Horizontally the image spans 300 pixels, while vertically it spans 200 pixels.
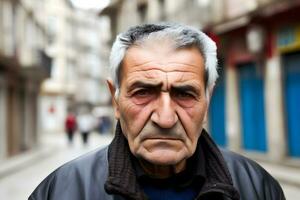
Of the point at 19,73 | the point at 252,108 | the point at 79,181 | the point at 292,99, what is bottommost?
the point at 252,108

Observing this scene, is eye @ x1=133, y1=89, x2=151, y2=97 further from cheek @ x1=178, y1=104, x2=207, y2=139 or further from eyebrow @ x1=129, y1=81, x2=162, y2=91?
cheek @ x1=178, y1=104, x2=207, y2=139

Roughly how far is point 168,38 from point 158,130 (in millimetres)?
318

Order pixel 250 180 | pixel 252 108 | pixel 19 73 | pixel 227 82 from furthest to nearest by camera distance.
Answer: pixel 19 73 < pixel 227 82 < pixel 252 108 < pixel 250 180

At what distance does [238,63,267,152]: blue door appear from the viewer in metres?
15.9

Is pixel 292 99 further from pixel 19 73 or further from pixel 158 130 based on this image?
pixel 158 130

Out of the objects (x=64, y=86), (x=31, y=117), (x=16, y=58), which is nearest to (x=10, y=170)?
(x=16, y=58)

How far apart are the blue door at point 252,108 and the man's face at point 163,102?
46.1 feet

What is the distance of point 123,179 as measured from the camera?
185 centimetres

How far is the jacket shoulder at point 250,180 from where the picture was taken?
206 cm

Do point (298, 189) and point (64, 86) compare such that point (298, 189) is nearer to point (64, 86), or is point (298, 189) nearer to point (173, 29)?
point (173, 29)

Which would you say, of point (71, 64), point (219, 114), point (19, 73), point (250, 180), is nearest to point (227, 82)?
point (219, 114)

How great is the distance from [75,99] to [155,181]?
59.3 meters

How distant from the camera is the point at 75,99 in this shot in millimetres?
60750

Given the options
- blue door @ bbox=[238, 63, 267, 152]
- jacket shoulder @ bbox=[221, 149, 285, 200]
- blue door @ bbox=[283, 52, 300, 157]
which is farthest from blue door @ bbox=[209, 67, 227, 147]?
jacket shoulder @ bbox=[221, 149, 285, 200]
